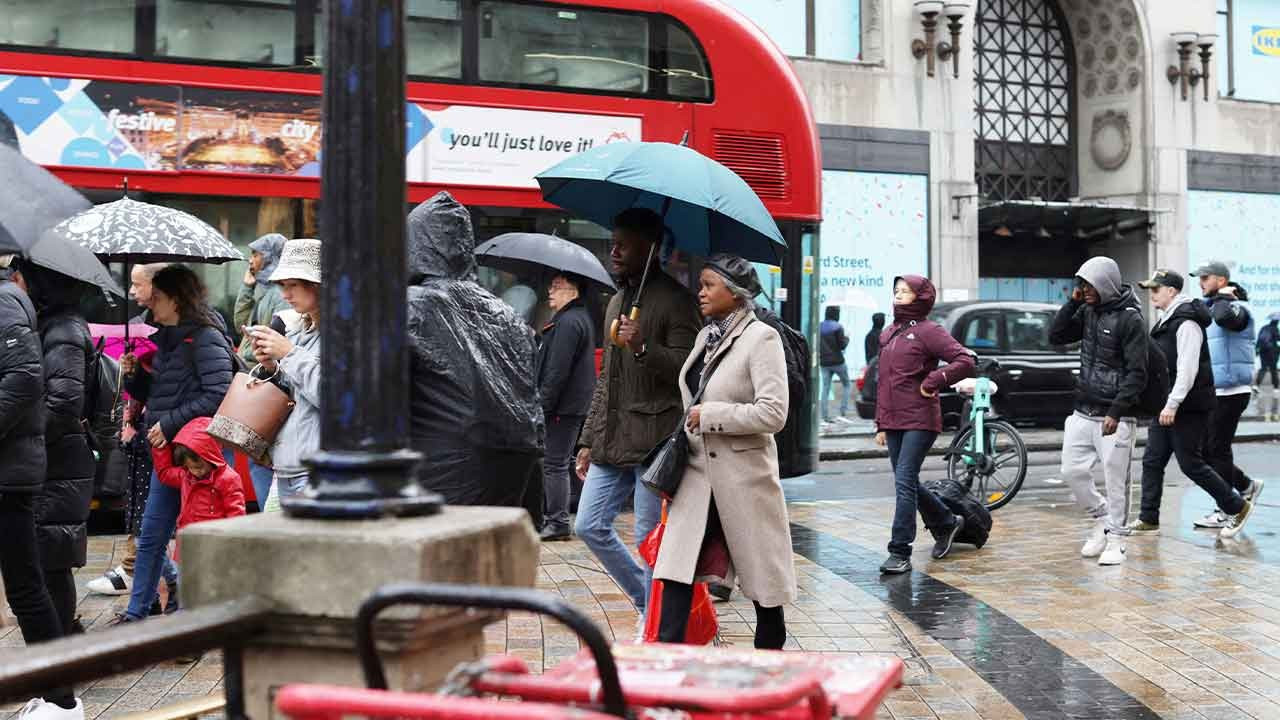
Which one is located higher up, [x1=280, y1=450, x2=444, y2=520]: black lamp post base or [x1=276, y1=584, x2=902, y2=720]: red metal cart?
[x1=280, y1=450, x2=444, y2=520]: black lamp post base

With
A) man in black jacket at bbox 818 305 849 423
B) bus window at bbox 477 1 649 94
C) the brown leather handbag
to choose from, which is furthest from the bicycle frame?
man in black jacket at bbox 818 305 849 423

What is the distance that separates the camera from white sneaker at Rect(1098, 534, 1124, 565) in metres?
8.71

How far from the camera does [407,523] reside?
2.83 metres

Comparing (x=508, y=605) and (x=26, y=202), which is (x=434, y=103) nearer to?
(x=26, y=202)

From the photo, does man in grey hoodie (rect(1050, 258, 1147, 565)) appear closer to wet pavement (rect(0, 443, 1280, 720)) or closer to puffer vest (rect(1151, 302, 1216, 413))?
wet pavement (rect(0, 443, 1280, 720))

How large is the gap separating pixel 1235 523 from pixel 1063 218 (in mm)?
16482

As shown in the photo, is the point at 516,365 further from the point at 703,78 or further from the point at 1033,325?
the point at 1033,325

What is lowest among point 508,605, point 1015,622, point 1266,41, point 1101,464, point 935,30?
point 1015,622

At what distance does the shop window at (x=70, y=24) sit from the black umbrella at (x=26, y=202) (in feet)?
17.5

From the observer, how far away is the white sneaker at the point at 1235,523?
31.9ft

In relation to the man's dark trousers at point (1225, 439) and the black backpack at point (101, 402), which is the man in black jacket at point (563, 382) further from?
the man's dark trousers at point (1225, 439)

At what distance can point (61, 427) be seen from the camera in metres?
5.89

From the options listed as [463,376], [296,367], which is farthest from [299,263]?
[463,376]

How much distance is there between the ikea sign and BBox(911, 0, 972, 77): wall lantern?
25.0 feet
